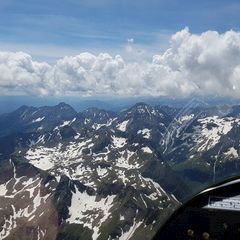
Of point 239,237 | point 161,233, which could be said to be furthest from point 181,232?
Result: point 239,237

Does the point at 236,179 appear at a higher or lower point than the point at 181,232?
higher

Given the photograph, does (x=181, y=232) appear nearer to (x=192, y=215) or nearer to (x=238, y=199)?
(x=192, y=215)

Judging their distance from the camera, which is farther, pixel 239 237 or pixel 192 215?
pixel 192 215

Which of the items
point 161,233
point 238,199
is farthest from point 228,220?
point 161,233

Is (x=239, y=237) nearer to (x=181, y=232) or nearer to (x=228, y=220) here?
(x=228, y=220)

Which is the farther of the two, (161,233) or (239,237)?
(161,233)

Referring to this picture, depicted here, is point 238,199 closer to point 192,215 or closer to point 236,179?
point 236,179

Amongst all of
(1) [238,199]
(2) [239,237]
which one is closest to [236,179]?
(1) [238,199]
